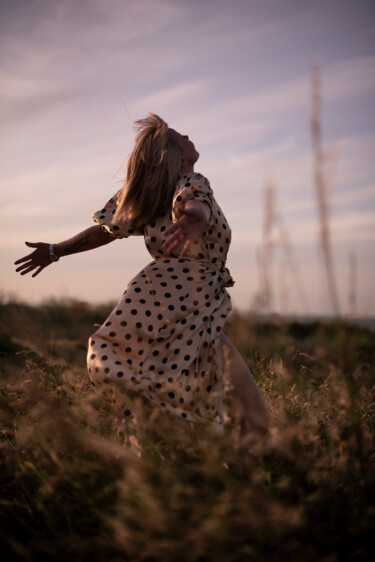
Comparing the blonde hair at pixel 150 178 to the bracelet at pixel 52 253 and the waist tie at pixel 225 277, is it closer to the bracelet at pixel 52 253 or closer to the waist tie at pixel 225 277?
the waist tie at pixel 225 277

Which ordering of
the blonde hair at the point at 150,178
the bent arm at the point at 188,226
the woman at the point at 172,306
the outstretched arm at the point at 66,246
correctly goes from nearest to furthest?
the bent arm at the point at 188,226 < the woman at the point at 172,306 < the blonde hair at the point at 150,178 < the outstretched arm at the point at 66,246

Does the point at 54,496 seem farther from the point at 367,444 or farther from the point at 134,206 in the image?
the point at 134,206

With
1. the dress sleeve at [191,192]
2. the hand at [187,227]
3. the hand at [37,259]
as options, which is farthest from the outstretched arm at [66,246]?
the hand at [187,227]

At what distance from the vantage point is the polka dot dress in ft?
7.64

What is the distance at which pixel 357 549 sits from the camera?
1.45 meters

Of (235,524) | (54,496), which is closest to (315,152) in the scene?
(235,524)

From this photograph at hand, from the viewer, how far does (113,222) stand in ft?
9.32

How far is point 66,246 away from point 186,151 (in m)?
1.02

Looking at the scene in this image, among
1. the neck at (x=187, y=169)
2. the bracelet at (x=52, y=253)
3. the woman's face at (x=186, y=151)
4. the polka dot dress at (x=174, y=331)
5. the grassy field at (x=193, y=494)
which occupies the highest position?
the woman's face at (x=186, y=151)

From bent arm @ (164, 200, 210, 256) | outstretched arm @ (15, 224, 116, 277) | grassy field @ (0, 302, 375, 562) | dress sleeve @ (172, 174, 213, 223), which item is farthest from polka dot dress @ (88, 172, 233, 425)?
outstretched arm @ (15, 224, 116, 277)

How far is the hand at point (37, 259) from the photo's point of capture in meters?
3.15

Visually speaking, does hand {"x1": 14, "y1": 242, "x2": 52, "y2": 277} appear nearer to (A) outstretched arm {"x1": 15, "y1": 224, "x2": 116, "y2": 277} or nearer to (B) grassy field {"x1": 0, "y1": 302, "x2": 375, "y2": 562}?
(A) outstretched arm {"x1": 15, "y1": 224, "x2": 116, "y2": 277}

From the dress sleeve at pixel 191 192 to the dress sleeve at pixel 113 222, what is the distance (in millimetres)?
376

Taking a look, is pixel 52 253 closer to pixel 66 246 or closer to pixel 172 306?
pixel 66 246
